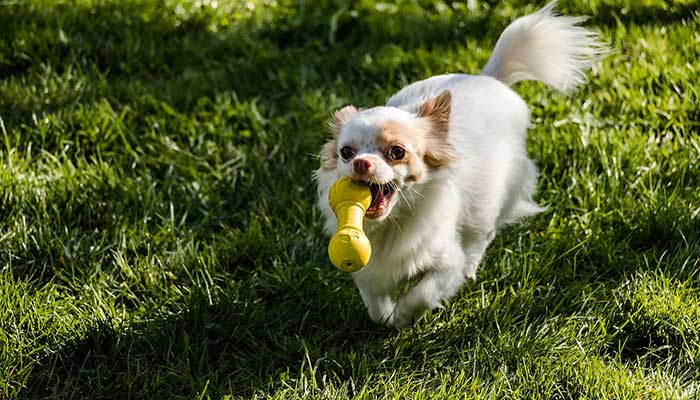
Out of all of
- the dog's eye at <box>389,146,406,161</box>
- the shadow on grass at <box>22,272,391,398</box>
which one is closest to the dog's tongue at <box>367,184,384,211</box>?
the dog's eye at <box>389,146,406,161</box>

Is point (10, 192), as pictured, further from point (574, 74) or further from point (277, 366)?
point (574, 74)

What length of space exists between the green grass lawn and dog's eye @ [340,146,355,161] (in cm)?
68

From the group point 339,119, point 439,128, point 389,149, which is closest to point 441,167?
point 439,128

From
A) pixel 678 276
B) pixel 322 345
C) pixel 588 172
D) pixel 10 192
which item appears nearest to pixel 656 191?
pixel 588 172

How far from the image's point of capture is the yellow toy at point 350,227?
8.00 ft

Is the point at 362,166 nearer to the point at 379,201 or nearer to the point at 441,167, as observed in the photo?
the point at 379,201

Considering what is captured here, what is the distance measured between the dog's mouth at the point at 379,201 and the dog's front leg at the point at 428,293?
404 millimetres

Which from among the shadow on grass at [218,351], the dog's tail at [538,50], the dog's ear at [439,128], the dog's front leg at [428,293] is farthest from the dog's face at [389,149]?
the dog's tail at [538,50]

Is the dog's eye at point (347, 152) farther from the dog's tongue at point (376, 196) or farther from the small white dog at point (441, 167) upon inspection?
the dog's tongue at point (376, 196)

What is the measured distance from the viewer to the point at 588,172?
359 cm

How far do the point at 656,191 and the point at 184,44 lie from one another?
274cm

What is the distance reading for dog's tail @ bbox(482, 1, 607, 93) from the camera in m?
3.41

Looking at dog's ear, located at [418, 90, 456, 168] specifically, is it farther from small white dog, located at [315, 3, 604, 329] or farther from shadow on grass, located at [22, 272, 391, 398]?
shadow on grass, located at [22, 272, 391, 398]

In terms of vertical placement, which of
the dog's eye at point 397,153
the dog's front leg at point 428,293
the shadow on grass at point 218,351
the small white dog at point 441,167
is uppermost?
the dog's eye at point 397,153
